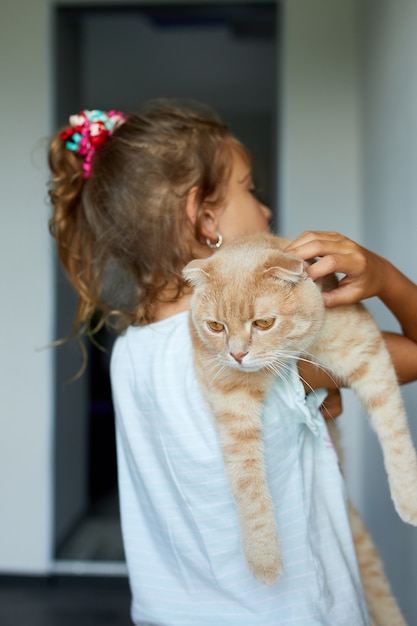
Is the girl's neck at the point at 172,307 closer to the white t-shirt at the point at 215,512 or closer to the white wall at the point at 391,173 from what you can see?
the white t-shirt at the point at 215,512

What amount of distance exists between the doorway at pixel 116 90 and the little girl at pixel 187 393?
192cm

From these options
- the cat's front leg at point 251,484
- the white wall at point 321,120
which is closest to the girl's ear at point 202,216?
the cat's front leg at point 251,484

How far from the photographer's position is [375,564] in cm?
148

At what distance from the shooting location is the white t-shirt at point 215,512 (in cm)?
118

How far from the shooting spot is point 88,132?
4.94ft

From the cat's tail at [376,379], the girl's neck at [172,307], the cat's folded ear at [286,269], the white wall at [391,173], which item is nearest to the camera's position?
the cat's folded ear at [286,269]

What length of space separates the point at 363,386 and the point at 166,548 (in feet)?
1.35

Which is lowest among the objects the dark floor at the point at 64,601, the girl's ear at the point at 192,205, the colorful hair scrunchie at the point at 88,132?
the dark floor at the point at 64,601

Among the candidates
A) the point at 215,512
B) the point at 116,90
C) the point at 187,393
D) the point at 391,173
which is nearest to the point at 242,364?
the point at 187,393

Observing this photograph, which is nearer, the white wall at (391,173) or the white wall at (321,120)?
the white wall at (391,173)

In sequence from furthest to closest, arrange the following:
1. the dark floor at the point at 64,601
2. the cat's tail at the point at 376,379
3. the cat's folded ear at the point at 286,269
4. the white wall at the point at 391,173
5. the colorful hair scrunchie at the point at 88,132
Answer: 1. the dark floor at the point at 64,601
2. the white wall at the point at 391,173
3. the colorful hair scrunchie at the point at 88,132
4. the cat's tail at the point at 376,379
5. the cat's folded ear at the point at 286,269

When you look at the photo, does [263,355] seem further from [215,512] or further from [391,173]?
[391,173]

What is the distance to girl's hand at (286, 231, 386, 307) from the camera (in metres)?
1.08

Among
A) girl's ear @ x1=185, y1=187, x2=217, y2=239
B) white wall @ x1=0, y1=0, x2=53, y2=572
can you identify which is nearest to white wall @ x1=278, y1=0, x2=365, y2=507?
white wall @ x1=0, y1=0, x2=53, y2=572
